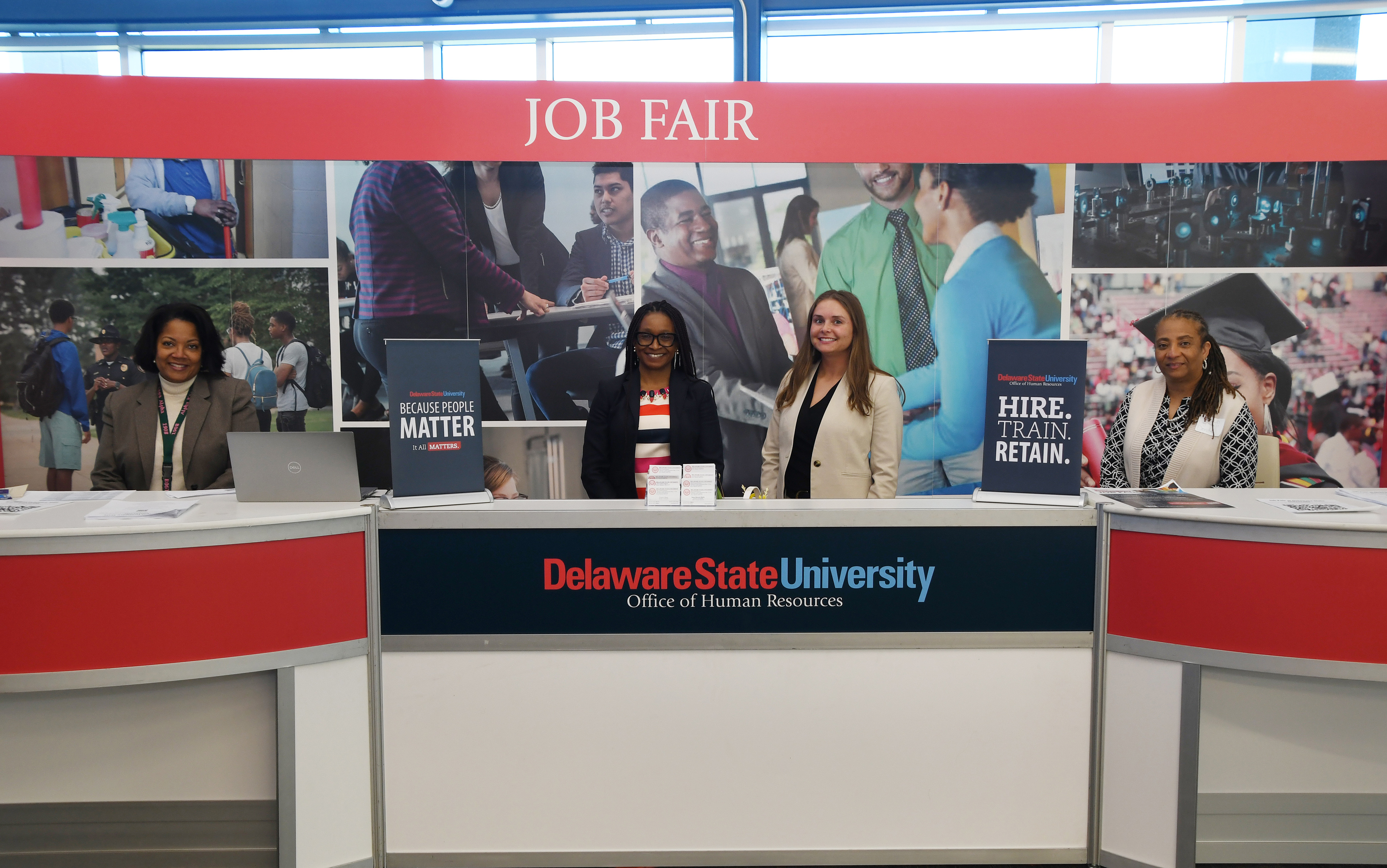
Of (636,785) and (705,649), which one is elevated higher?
(705,649)

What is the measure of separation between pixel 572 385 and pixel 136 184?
7.54 feet

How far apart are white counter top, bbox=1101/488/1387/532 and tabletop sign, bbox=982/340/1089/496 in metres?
0.16

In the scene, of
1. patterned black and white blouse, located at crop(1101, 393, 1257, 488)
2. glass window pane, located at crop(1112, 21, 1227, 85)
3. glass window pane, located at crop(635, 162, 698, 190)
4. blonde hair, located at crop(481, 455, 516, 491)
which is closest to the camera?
patterned black and white blouse, located at crop(1101, 393, 1257, 488)

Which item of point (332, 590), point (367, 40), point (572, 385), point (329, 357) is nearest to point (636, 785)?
point (332, 590)

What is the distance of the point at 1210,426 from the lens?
238cm

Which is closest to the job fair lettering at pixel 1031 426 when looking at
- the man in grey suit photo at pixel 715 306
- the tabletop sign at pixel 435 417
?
the tabletop sign at pixel 435 417

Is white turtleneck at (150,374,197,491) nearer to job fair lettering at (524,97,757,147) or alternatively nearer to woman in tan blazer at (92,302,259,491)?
woman in tan blazer at (92,302,259,491)

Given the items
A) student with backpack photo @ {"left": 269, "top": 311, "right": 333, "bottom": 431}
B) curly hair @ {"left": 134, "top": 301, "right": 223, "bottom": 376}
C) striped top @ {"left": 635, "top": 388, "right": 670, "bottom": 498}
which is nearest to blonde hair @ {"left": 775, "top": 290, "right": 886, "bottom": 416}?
striped top @ {"left": 635, "top": 388, "right": 670, "bottom": 498}

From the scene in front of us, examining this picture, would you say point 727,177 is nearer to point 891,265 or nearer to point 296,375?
point 891,265

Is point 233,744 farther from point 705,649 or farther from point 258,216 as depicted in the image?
point 258,216

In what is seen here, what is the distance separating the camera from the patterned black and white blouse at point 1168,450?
2.34 m

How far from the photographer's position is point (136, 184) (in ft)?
11.5

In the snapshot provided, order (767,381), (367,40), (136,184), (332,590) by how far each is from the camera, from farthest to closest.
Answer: (367,40) < (767,381) < (136,184) < (332,590)

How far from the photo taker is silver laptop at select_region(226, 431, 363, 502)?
1800mm
